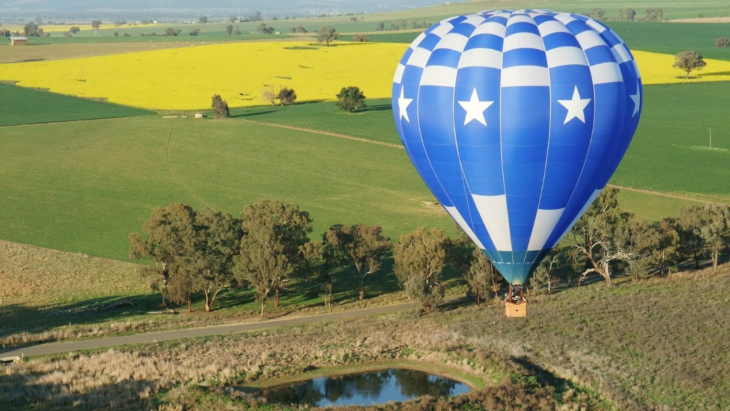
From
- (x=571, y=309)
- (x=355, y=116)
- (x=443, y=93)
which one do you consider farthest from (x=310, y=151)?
(x=443, y=93)

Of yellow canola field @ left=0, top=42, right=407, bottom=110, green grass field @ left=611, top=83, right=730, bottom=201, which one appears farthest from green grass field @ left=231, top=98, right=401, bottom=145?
green grass field @ left=611, top=83, right=730, bottom=201

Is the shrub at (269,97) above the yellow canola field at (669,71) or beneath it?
beneath

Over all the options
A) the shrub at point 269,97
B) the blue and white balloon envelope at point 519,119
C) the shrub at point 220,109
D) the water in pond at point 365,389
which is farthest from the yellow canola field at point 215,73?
the blue and white balloon envelope at point 519,119

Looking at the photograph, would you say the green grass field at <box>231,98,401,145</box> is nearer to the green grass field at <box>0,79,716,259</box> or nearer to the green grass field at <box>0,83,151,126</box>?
the green grass field at <box>0,79,716,259</box>

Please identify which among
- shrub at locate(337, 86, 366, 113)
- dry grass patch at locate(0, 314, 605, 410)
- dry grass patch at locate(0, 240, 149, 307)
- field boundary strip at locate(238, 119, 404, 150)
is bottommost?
dry grass patch at locate(0, 240, 149, 307)

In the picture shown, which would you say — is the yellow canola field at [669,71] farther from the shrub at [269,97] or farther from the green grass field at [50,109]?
the green grass field at [50,109]

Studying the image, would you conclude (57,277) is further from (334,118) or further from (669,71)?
(669,71)
